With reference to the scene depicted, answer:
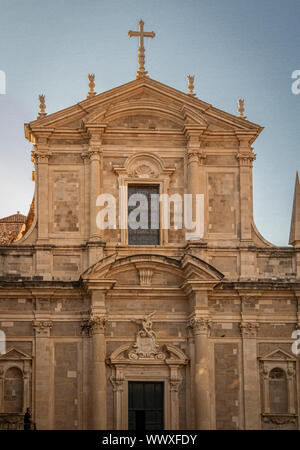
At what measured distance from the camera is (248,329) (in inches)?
1128

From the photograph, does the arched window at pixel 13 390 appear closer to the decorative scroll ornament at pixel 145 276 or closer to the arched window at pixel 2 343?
the arched window at pixel 2 343

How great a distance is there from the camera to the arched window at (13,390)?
1101 inches

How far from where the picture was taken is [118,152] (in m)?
29.6

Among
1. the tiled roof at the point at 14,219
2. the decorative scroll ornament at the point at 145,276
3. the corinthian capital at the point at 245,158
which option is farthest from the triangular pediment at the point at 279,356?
the tiled roof at the point at 14,219

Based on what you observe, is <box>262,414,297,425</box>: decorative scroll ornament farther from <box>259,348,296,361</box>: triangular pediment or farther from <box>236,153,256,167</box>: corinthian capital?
<box>236,153,256,167</box>: corinthian capital

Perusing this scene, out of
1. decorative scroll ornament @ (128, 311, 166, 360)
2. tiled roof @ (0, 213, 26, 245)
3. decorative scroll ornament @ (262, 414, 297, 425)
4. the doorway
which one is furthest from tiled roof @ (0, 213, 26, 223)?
decorative scroll ornament @ (262, 414, 297, 425)

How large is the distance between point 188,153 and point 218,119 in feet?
4.53

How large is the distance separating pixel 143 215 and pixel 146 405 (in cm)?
493

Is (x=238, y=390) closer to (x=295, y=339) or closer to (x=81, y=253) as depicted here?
(x=295, y=339)

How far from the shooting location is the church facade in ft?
92.2

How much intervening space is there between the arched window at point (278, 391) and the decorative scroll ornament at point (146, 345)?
2.85 m

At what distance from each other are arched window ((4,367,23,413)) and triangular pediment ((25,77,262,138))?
21.1 feet

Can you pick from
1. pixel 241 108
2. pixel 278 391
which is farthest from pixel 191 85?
pixel 278 391

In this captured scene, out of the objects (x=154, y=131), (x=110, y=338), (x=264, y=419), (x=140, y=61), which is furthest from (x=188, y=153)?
(x=264, y=419)
